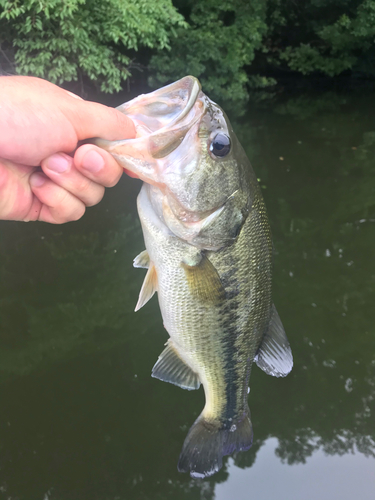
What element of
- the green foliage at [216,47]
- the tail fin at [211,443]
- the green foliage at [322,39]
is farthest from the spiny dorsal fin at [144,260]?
the green foliage at [322,39]

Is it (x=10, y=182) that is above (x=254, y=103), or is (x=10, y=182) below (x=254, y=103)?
above

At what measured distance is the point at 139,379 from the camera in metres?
3.72

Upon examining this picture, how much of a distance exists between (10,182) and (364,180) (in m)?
7.49

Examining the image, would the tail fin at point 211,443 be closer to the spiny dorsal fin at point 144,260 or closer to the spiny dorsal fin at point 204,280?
the spiny dorsal fin at point 204,280

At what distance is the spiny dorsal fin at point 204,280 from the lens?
158 centimetres

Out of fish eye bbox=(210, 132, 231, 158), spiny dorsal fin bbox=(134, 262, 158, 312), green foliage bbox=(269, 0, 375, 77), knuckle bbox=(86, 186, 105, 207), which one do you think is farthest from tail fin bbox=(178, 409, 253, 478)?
green foliage bbox=(269, 0, 375, 77)

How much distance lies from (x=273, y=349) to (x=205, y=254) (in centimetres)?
64

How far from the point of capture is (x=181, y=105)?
1.39m

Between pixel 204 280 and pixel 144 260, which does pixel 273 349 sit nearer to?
pixel 204 280

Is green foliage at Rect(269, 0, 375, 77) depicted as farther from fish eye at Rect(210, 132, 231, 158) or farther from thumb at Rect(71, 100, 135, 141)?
thumb at Rect(71, 100, 135, 141)

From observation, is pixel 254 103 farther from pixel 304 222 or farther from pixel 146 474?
pixel 146 474

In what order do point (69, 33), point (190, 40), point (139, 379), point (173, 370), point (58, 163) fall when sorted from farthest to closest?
point (190, 40), point (69, 33), point (139, 379), point (173, 370), point (58, 163)

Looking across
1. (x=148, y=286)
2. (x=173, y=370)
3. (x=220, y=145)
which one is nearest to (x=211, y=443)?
(x=173, y=370)

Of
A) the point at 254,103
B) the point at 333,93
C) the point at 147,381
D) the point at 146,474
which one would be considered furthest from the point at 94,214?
the point at 333,93
